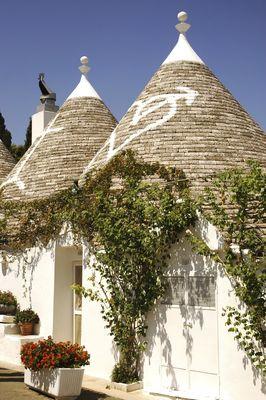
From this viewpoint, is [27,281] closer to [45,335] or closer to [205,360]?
[45,335]

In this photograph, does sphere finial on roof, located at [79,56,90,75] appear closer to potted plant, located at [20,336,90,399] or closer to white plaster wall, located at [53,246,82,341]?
white plaster wall, located at [53,246,82,341]

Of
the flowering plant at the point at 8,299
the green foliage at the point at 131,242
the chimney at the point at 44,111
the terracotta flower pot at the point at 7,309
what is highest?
the chimney at the point at 44,111

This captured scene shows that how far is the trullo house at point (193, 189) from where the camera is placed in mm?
9078

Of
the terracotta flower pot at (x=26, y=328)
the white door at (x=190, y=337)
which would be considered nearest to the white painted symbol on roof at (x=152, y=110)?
the terracotta flower pot at (x=26, y=328)

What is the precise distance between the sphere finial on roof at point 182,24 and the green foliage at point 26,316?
9.73m

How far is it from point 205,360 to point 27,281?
6130 millimetres

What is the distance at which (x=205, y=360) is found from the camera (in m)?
9.09

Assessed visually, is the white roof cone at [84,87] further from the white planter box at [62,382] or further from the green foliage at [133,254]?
the white planter box at [62,382]

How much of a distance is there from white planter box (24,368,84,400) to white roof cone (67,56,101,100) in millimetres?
11664

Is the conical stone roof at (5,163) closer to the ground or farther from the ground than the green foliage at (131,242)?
farther from the ground

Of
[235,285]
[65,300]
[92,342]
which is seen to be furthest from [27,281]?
[235,285]

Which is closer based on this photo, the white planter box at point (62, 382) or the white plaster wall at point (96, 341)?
the white planter box at point (62, 382)

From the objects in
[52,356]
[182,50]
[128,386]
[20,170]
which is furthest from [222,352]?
[20,170]

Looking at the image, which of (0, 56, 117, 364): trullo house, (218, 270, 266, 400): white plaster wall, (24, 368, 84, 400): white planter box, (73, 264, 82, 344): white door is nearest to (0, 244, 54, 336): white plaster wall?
(0, 56, 117, 364): trullo house
